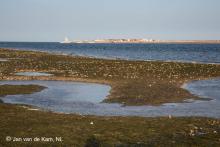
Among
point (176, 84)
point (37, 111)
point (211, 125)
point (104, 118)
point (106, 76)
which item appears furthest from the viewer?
point (106, 76)

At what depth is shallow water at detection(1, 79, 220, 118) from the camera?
24922 millimetres

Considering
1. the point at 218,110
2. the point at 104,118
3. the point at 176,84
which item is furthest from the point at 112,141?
the point at 176,84

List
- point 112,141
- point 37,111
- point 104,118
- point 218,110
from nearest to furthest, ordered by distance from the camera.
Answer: point 112,141, point 104,118, point 37,111, point 218,110

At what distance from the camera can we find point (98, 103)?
94.7ft

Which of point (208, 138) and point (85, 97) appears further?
point (85, 97)

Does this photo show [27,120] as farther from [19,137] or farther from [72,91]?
[72,91]

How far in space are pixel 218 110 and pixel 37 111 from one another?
11.1 metres

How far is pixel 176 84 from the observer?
40.5m

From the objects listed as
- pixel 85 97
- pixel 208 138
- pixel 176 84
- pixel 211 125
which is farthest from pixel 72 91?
pixel 208 138

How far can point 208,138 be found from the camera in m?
16.8

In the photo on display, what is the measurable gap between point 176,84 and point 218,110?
48.8 ft

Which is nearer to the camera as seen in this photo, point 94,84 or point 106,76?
point 94,84

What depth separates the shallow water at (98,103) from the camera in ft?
81.8

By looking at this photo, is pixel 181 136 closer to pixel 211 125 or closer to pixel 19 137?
pixel 211 125
